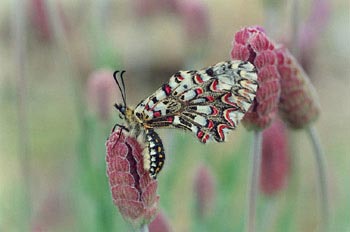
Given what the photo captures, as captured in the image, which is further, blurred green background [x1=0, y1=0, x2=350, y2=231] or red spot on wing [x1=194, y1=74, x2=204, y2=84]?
blurred green background [x1=0, y1=0, x2=350, y2=231]

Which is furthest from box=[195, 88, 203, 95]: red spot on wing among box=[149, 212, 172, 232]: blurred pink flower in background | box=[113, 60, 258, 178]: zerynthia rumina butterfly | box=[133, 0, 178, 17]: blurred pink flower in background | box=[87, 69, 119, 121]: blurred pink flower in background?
box=[133, 0, 178, 17]: blurred pink flower in background

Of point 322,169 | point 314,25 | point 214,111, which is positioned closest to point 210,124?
point 214,111

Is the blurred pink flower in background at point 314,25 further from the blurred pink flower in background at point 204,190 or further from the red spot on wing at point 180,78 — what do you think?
the red spot on wing at point 180,78

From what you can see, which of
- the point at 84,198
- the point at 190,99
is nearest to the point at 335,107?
the point at 84,198

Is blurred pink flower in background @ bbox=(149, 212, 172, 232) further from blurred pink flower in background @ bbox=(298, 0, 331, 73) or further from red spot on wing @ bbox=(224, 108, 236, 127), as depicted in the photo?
blurred pink flower in background @ bbox=(298, 0, 331, 73)

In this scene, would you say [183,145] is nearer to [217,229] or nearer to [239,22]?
[217,229]

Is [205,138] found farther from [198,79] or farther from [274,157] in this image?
[274,157]

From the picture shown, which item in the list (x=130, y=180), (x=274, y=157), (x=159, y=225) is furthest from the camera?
(x=274, y=157)
